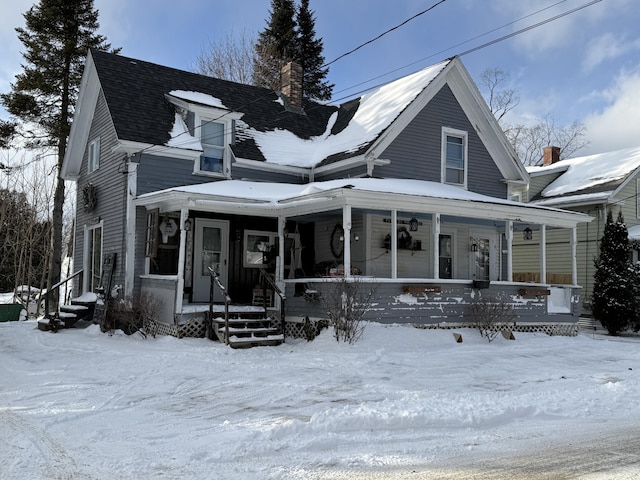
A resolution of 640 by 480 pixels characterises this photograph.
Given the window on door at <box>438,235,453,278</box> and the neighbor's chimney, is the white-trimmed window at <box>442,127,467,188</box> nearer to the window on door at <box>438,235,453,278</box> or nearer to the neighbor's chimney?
the window on door at <box>438,235,453,278</box>

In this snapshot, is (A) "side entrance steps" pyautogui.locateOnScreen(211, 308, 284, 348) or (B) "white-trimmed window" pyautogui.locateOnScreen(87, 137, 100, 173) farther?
(B) "white-trimmed window" pyautogui.locateOnScreen(87, 137, 100, 173)

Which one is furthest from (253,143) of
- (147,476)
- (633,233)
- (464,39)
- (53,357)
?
(633,233)

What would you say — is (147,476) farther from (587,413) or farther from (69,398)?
(587,413)

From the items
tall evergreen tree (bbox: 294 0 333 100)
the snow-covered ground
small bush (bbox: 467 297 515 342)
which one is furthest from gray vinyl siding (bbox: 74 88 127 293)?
tall evergreen tree (bbox: 294 0 333 100)

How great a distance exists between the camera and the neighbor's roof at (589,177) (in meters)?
22.2

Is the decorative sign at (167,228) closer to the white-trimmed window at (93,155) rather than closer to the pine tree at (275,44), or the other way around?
the white-trimmed window at (93,155)

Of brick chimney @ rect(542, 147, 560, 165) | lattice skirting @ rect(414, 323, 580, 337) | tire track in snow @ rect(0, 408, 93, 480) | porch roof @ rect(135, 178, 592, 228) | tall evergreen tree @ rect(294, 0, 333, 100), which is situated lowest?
tire track in snow @ rect(0, 408, 93, 480)

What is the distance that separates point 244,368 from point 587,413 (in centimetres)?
510

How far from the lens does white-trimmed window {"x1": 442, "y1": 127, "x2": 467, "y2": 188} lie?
17.7 metres

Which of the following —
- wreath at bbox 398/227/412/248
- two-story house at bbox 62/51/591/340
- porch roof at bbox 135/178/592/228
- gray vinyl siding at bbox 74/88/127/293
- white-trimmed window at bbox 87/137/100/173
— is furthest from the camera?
white-trimmed window at bbox 87/137/100/173

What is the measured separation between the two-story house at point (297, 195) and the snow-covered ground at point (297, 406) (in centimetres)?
228

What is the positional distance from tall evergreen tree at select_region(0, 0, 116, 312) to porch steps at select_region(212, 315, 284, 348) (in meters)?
13.5

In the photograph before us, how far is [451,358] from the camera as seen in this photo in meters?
11.0

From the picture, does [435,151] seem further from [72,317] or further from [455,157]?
[72,317]
